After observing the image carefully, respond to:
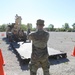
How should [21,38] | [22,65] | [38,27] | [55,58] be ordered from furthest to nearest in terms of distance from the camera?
[21,38], [55,58], [22,65], [38,27]

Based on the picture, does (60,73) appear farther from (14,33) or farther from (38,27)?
(14,33)

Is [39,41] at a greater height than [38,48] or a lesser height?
greater

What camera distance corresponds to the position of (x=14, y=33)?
63.1 feet

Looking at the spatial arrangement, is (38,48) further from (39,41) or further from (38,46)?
(39,41)

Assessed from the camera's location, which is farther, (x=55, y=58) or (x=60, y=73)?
(x=55, y=58)

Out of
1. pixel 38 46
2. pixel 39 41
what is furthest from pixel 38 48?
pixel 39 41

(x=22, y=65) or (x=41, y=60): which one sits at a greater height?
(x=41, y=60)

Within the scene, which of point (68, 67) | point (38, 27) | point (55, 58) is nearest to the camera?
point (38, 27)

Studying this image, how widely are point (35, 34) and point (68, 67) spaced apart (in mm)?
3686

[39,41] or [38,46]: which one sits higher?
[39,41]

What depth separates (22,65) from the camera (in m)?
8.59

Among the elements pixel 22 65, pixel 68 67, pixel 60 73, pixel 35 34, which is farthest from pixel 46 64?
pixel 22 65

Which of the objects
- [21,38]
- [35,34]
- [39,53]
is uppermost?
[35,34]

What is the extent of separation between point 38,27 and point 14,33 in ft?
47.8
